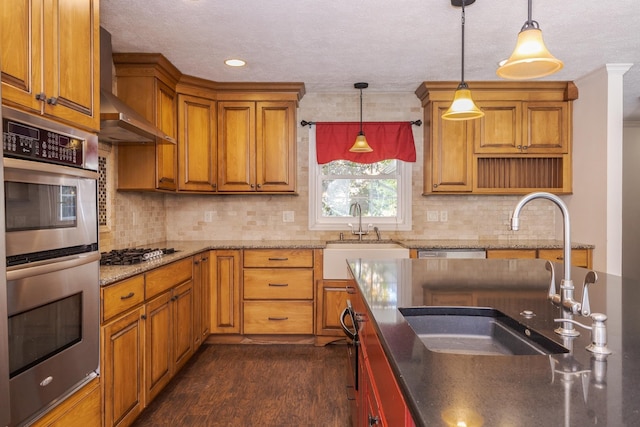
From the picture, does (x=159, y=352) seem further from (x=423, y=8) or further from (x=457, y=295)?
(x=423, y=8)

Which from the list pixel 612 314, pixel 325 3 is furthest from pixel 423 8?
pixel 612 314

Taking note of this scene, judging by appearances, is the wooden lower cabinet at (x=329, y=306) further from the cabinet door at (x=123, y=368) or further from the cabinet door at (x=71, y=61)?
the cabinet door at (x=71, y=61)

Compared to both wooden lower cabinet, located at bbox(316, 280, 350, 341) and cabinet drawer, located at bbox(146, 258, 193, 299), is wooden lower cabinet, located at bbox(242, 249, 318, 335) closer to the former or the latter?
wooden lower cabinet, located at bbox(316, 280, 350, 341)

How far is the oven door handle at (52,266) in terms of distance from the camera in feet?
4.55

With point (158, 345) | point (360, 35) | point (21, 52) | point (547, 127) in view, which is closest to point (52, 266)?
point (21, 52)

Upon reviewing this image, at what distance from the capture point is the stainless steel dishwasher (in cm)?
372

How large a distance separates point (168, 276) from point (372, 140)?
7.85ft

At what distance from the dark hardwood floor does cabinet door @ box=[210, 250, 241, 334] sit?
210mm

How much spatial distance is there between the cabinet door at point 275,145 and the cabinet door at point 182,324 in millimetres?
1246

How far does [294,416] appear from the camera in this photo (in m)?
2.49

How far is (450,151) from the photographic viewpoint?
4012 mm

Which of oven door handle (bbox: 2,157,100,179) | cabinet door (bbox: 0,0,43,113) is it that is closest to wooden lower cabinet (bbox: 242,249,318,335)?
oven door handle (bbox: 2,157,100,179)

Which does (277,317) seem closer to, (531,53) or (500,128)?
(500,128)

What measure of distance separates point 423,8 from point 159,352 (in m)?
2.60
